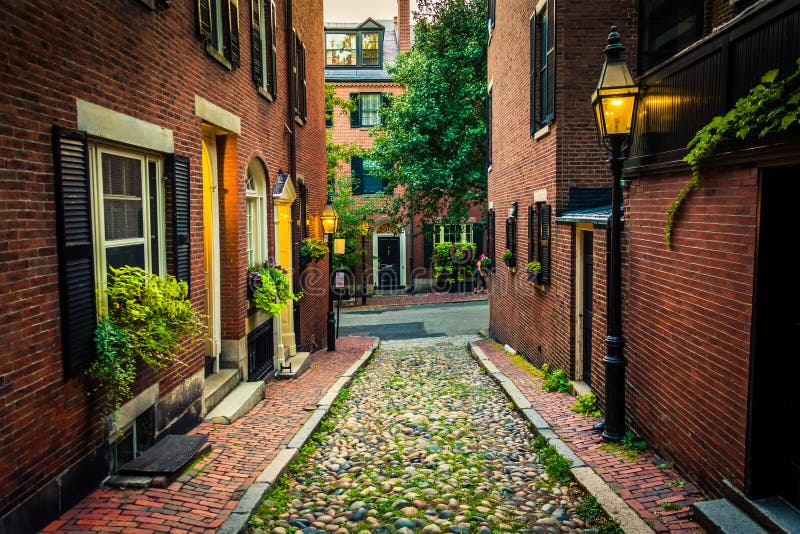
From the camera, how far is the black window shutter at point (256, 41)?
9570 millimetres

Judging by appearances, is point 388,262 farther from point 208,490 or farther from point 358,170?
point 208,490

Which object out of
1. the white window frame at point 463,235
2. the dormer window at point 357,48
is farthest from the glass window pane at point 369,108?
the white window frame at point 463,235

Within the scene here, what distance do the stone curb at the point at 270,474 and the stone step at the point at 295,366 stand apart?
5.65 feet

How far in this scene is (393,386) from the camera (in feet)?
35.0

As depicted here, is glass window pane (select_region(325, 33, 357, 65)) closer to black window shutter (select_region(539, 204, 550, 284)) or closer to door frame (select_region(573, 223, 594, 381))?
black window shutter (select_region(539, 204, 550, 284))

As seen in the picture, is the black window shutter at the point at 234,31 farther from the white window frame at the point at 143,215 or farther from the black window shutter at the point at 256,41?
the white window frame at the point at 143,215

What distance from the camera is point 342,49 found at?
104 feet

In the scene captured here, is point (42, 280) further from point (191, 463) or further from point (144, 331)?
point (191, 463)

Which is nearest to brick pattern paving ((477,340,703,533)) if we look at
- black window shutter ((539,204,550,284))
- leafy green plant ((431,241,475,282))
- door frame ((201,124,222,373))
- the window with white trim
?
black window shutter ((539,204,550,284))

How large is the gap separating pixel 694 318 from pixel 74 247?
16.6 feet

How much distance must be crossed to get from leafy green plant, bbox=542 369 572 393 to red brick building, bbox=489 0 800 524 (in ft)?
0.70

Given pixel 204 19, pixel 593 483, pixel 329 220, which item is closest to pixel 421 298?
pixel 329 220

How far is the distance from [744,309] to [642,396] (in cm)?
225

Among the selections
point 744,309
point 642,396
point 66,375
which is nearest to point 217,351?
point 66,375
